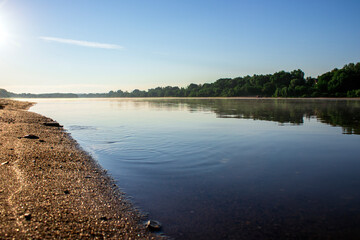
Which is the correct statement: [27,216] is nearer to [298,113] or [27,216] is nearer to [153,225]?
[153,225]

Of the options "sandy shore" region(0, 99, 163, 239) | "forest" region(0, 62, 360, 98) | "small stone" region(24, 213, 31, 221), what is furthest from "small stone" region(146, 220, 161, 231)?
"forest" region(0, 62, 360, 98)

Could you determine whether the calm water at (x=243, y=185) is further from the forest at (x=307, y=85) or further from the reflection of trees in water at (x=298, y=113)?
the forest at (x=307, y=85)

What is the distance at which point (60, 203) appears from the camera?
5.87m

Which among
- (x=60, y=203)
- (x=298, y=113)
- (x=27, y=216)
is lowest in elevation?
(x=60, y=203)

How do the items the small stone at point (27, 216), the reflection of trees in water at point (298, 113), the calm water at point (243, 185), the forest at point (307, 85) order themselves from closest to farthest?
the small stone at point (27, 216) < the calm water at point (243, 185) < the reflection of trees in water at point (298, 113) < the forest at point (307, 85)

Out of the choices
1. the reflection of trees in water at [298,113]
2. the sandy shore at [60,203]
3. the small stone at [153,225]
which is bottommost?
the small stone at [153,225]

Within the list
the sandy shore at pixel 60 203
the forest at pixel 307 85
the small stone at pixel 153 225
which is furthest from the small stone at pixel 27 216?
the forest at pixel 307 85

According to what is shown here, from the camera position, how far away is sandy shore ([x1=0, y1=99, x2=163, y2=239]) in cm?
473

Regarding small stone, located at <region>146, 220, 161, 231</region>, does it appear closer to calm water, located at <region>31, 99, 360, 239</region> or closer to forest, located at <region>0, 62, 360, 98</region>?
Answer: calm water, located at <region>31, 99, 360, 239</region>

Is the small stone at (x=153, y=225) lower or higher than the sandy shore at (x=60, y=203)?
lower

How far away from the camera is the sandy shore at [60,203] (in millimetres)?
4730

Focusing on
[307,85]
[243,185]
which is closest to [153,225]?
[243,185]

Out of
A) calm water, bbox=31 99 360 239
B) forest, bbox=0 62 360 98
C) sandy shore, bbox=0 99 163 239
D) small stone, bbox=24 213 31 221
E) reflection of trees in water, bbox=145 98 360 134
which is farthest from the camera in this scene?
forest, bbox=0 62 360 98

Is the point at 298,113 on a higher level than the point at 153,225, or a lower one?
higher
